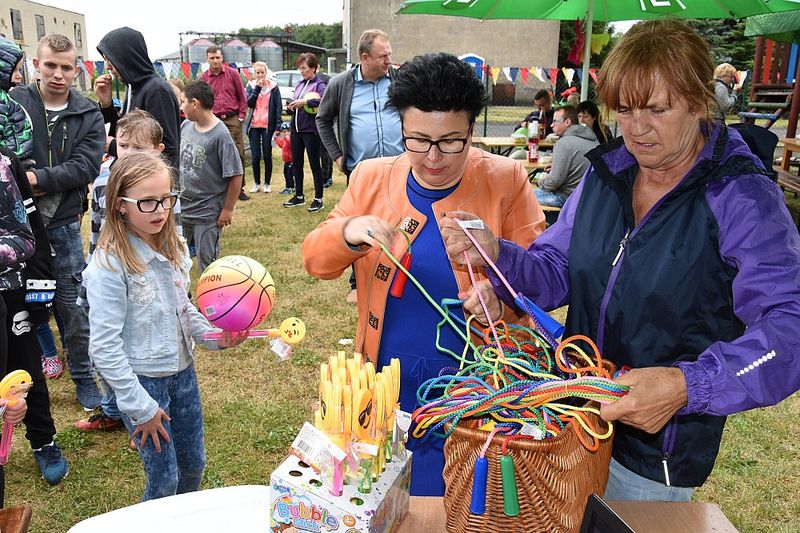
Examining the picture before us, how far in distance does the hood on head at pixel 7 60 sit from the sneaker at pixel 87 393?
5.79 ft

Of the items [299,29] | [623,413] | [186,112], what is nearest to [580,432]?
[623,413]

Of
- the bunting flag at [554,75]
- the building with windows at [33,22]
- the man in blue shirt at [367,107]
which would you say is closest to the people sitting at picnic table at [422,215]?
the man in blue shirt at [367,107]

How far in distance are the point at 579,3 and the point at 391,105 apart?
426 cm

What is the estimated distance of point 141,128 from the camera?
3.92 metres

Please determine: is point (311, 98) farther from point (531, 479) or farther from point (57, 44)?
point (531, 479)

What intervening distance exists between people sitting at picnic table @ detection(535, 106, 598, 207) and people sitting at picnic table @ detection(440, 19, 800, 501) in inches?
188

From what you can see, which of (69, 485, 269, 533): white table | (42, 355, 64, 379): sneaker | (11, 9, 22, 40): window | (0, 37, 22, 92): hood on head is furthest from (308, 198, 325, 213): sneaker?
(11, 9, 22, 40): window

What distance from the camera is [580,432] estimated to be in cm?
121

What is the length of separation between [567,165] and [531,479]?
18.7 ft

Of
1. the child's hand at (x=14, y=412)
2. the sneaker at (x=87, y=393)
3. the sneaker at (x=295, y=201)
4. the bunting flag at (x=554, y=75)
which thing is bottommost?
the sneaker at (x=87, y=393)

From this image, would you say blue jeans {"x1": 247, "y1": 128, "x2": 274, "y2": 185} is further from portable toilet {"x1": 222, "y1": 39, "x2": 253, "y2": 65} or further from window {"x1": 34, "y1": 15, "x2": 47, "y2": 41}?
window {"x1": 34, "y1": 15, "x2": 47, "y2": 41}

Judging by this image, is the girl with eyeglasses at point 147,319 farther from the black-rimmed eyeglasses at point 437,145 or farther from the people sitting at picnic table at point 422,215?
the black-rimmed eyeglasses at point 437,145

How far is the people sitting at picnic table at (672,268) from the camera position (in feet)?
4.02

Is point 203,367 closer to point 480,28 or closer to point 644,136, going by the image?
point 644,136
